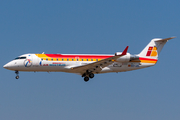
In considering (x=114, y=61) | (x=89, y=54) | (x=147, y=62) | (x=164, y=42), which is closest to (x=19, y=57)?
(x=89, y=54)

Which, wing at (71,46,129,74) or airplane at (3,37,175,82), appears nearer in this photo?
wing at (71,46,129,74)

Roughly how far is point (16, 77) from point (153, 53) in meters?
17.4

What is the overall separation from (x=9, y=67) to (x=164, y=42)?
780 inches

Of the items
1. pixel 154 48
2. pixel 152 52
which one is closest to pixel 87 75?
pixel 152 52

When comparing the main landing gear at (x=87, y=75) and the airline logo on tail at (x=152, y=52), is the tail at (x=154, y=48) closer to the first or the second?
the airline logo on tail at (x=152, y=52)

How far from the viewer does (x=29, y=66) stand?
38625 mm

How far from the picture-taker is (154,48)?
1672 inches

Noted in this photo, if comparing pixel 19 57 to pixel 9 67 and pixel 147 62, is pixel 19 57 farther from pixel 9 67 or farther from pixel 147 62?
pixel 147 62

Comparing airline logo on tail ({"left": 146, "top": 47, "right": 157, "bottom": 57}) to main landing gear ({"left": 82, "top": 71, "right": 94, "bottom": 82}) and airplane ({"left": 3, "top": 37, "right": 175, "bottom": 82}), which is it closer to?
airplane ({"left": 3, "top": 37, "right": 175, "bottom": 82})

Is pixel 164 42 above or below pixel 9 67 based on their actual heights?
above

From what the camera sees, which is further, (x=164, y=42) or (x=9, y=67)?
(x=164, y=42)

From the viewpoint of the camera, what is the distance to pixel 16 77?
39.3 metres

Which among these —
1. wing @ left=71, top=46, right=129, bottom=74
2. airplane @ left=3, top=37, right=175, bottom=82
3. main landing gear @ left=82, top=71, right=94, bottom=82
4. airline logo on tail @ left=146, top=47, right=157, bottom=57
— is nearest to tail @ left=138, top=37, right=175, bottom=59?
airline logo on tail @ left=146, top=47, right=157, bottom=57

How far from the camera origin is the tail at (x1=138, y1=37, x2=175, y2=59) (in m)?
41.9
